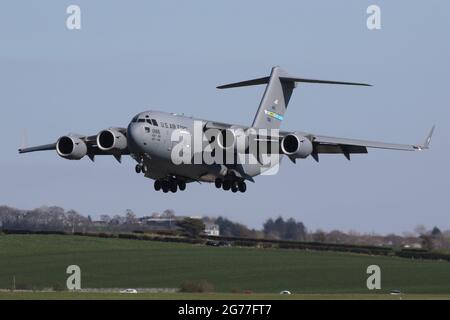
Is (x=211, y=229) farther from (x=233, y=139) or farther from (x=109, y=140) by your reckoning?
(x=109, y=140)

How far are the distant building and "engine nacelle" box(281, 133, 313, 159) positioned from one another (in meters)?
24.4

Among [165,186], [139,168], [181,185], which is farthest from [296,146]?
[139,168]

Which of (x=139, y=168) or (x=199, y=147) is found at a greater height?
(x=199, y=147)

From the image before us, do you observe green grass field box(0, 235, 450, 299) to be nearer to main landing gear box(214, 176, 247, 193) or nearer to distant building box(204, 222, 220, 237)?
distant building box(204, 222, 220, 237)

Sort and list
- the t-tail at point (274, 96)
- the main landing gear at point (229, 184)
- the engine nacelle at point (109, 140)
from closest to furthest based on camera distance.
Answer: the engine nacelle at point (109, 140) → the main landing gear at point (229, 184) → the t-tail at point (274, 96)

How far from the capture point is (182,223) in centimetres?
6631

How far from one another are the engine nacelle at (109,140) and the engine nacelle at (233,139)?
11.5 feet

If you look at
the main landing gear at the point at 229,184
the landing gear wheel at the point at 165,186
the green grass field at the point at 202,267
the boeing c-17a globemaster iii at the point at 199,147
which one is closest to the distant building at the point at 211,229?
the green grass field at the point at 202,267

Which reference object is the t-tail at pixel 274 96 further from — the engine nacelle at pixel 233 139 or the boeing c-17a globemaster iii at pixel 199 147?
the engine nacelle at pixel 233 139

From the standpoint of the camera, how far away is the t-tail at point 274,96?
4734 cm

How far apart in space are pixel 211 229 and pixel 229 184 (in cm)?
2314

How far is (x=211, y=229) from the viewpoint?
6756 cm
